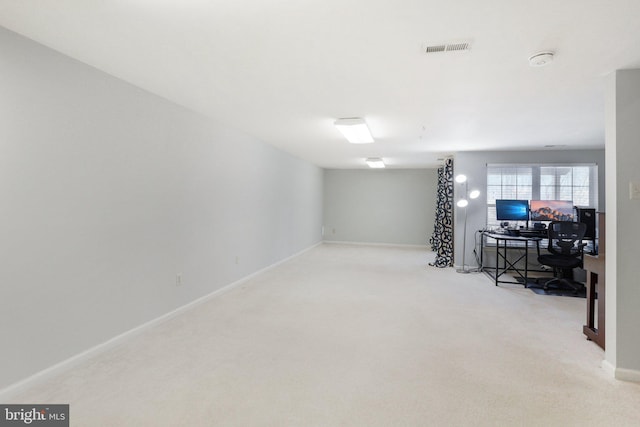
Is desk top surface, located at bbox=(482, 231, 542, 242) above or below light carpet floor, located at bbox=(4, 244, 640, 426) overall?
above

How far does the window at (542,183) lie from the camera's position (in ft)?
18.8

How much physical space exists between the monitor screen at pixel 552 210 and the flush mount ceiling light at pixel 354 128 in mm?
3296

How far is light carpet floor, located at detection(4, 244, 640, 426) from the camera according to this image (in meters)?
1.84

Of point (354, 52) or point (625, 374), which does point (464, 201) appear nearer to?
point (625, 374)

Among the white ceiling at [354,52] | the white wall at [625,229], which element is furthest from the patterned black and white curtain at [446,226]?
the white wall at [625,229]

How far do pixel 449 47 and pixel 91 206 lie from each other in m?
2.82

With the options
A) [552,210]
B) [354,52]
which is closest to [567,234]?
[552,210]

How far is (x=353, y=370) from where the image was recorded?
232 cm

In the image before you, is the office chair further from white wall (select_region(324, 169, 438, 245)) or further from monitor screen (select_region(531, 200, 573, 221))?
white wall (select_region(324, 169, 438, 245))

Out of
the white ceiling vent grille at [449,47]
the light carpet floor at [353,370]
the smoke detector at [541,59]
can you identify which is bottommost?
the light carpet floor at [353,370]

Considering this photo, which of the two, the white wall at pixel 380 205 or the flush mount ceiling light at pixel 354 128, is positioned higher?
the flush mount ceiling light at pixel 354 128

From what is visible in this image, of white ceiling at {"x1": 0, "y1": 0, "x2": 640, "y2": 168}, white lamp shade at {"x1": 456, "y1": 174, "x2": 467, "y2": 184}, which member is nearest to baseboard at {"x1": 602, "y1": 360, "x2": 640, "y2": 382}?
white ceiling at {"x1": 0, "y1": 0, "x2": 640, "y2": 168}

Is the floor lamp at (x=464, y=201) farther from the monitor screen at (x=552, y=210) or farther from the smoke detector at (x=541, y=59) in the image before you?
the smoke detector at (x=541, y=59)

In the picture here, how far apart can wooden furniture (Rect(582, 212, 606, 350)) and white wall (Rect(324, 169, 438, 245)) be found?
5.69 meters
